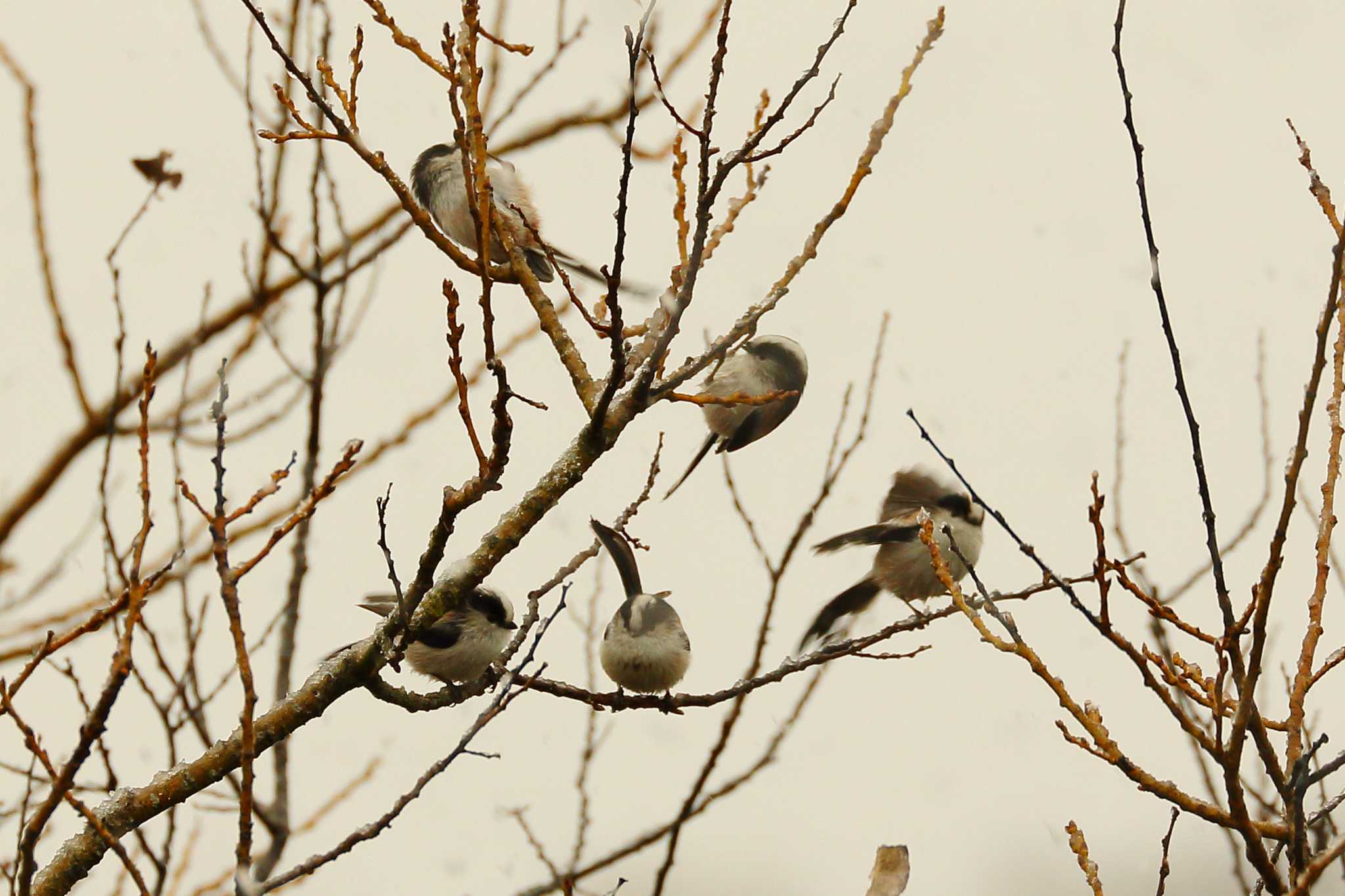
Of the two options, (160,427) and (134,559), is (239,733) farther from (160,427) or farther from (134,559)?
(160,427)

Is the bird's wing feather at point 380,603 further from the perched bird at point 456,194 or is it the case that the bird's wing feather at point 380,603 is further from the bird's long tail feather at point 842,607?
the bird's long tail feather at point 842,607

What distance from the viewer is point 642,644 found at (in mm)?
3643

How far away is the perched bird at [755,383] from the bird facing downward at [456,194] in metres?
0.95

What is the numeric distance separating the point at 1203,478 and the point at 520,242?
87.0 inches

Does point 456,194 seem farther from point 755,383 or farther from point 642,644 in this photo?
point 642,644

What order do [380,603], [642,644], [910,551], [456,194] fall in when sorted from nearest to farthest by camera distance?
[380,603] < [642,644] < [456,194] < [910,551]

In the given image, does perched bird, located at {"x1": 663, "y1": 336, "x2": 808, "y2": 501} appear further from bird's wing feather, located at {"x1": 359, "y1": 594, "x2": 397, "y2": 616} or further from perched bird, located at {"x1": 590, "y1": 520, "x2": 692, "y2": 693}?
bird's wing feather, located at {"x1": 359, "y1": 594, "x2": 397, "y2": 616}

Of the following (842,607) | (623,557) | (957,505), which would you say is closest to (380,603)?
(623,557)

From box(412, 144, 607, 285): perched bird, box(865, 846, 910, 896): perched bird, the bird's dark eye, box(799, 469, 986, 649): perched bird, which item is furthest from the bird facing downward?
box(865, 846, 910, 896): perched bird

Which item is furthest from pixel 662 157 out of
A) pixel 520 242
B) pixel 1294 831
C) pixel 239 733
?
pixel 1294 831

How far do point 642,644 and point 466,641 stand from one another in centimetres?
54

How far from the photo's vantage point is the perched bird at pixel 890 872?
183 centimetres

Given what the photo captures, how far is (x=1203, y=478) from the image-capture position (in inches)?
64.4

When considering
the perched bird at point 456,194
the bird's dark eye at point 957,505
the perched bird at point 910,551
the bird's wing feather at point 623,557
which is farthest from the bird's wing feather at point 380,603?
the bird's dark eye at point 957,505
